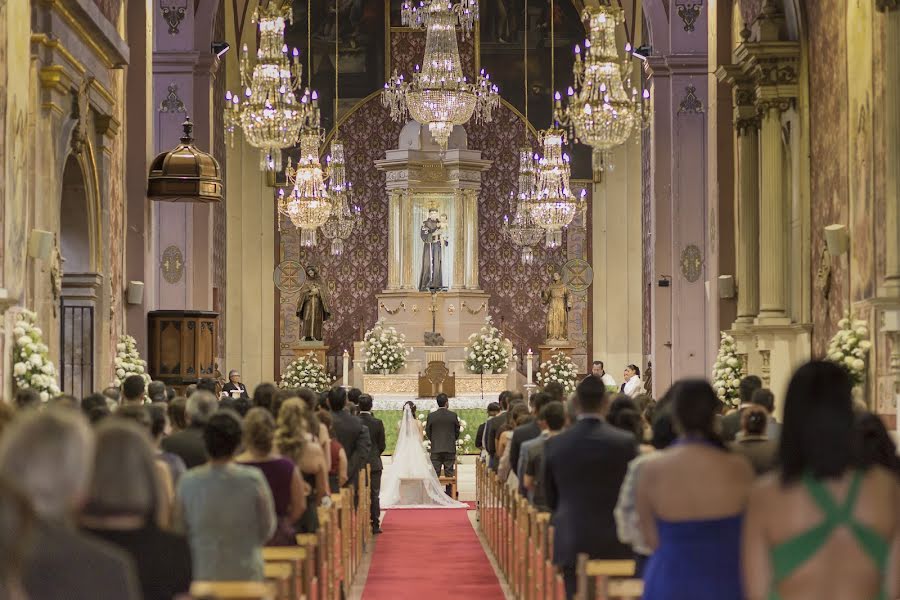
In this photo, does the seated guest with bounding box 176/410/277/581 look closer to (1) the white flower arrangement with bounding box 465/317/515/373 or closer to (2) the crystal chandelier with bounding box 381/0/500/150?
(2) the crystal chandelier with bounding box 381/0/500/150

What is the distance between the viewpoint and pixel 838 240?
15203 mm

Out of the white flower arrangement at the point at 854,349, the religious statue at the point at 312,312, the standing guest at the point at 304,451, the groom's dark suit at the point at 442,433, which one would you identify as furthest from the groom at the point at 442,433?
the religious statue at the point at 312,312

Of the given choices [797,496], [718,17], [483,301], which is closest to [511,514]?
[797,496]

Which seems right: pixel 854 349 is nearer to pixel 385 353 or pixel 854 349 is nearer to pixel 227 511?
pixel 227 511

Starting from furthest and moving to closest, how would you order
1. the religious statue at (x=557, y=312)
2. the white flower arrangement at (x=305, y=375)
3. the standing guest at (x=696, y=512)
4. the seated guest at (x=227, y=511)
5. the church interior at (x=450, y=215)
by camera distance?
1. the religious statue at (x=557, y=312)
2. the white flower arrangement at (x=305, y=375)
3. the church interior at (x=450, y=215)
4. the seated guest at (x=227, y=511)
5. the standing guest at (x=696, y=512)

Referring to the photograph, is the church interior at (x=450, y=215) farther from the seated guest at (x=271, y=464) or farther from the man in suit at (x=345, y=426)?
the man in suit at (x=345, y=426)

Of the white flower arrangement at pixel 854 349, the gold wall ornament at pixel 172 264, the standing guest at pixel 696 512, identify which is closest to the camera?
the standing guest at pixel 696 512

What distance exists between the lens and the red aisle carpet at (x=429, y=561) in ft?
39.3

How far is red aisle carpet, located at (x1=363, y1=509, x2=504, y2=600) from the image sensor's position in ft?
39.3

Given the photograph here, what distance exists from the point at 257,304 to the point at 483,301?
4.86m

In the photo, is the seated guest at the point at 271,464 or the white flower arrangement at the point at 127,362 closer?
the seated guest at the point at 271,464

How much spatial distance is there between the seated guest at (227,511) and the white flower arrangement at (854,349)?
28.0 feet

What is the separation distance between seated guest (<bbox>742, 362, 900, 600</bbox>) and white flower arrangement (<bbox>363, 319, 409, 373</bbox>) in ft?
77.7

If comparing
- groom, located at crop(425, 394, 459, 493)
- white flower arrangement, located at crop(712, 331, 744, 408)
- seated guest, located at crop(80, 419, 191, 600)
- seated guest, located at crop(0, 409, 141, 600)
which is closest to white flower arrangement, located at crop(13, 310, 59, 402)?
groom, located at crop(425, 394, 459, 493)
